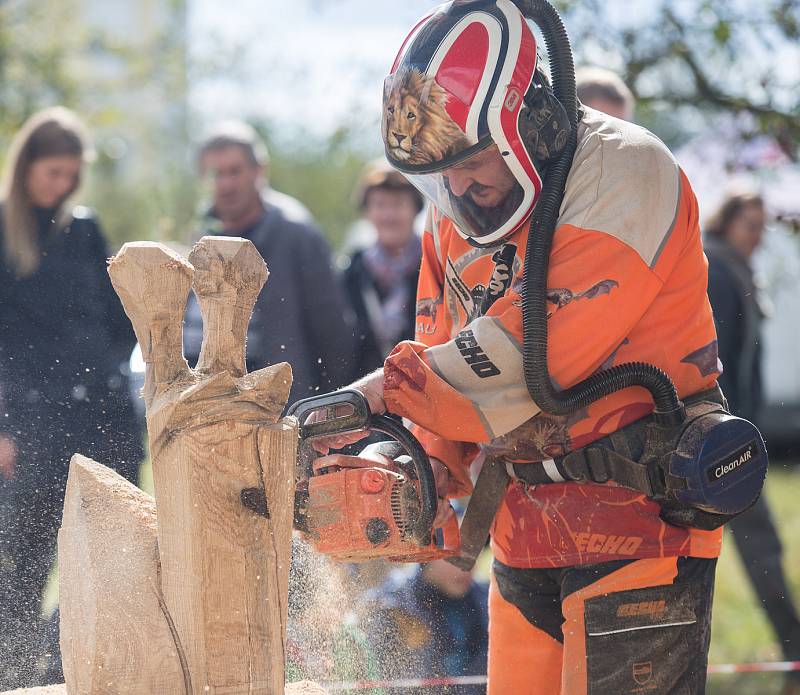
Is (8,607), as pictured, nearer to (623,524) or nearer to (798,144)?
(623,524)

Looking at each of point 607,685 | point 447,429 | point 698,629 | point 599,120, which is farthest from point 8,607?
point 599,120

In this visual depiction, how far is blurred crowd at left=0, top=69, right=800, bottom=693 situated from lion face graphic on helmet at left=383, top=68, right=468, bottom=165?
1.01 m

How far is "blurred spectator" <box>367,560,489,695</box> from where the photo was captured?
3.13 m

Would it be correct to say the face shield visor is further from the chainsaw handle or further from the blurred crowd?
the blurred crowd

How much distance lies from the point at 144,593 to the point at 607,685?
3.38ft

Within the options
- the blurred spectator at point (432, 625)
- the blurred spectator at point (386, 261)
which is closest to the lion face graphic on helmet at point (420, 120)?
the blurred spectator at point (432, 625)

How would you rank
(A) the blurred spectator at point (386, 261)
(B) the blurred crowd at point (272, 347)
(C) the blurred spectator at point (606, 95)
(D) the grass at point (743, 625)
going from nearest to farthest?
1. (B) the blurred crowd at point (272, 347)
2. (C) the blurred spectator at point (606, 95)
3. (D) the grass at point (743, 625)
4. (A) the blurred spectator at point (386, 261)

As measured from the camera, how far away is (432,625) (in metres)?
3.70

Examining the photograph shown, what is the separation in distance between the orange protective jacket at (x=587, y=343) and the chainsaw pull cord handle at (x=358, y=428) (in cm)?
6

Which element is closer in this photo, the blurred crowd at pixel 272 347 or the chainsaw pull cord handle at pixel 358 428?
Result: the chainsaw pull cord handle at pixel 358 428

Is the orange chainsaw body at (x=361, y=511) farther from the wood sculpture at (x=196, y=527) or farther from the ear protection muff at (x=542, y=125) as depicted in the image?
the ear protection muff at (x=542, y=125)

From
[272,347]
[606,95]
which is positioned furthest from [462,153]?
[272,347]

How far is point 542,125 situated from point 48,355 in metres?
2.18

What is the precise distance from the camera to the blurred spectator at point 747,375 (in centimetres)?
497
